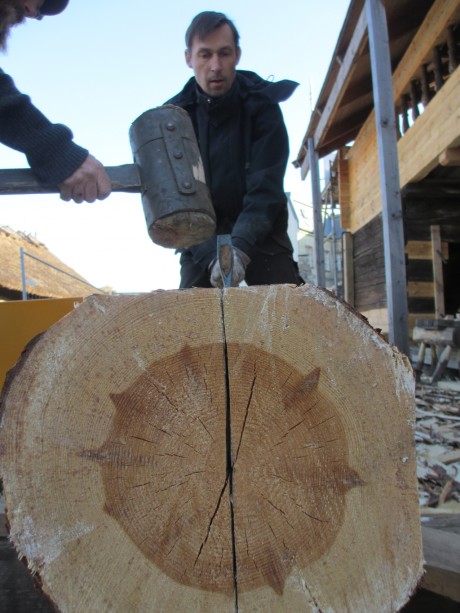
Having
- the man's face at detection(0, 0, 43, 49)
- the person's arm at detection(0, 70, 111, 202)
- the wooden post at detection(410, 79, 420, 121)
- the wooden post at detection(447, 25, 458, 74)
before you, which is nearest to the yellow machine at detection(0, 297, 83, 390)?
the person's arm at detection(0, 70, 111, 202)

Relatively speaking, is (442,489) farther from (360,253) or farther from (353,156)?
(353,156)

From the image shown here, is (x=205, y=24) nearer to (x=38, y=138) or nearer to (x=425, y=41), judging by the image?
(x=38, y=138)

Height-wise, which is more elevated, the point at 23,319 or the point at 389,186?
the point at 389,186

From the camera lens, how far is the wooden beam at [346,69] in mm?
4897

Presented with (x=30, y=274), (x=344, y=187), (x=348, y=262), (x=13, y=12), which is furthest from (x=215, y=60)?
(x=30, y=274)

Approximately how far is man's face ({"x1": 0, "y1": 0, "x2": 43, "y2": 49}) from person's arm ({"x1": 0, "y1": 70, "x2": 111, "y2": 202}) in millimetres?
257

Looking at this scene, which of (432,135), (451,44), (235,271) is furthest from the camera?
(432,135)

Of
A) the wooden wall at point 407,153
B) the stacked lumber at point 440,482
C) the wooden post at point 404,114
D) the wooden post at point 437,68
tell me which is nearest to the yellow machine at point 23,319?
the stacked lumber at point 440,482

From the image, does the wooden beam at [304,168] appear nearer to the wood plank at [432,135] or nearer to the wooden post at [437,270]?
the wood plank at [432,135]

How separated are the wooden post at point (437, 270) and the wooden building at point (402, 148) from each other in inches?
0.5

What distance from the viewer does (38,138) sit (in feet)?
5.23

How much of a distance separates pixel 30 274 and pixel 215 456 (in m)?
19.5

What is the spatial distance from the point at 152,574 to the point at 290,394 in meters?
0.44

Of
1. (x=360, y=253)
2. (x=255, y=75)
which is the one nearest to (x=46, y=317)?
(x=255, y=75)
